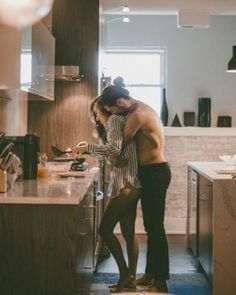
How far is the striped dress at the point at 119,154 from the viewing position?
3520 millimetres

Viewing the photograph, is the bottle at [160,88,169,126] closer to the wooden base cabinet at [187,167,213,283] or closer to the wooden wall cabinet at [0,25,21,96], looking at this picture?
the wooden base cabinet at [187,167,213,283]

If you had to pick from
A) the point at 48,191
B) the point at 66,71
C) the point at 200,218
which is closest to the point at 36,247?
the point at 48,191

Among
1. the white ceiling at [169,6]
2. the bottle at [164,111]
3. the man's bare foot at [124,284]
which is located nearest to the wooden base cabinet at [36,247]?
the man's bare foot at [124,284]

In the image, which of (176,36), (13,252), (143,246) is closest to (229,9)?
(176,36)

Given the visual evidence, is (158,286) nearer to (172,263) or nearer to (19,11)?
(172,263)

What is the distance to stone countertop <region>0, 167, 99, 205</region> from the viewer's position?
95.9 inches

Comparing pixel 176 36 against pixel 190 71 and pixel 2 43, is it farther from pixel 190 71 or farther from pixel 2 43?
pixel 2 43

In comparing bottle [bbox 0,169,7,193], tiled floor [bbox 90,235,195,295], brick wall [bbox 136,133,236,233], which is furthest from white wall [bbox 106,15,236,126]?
bottle [bbox 0,169,7,193]

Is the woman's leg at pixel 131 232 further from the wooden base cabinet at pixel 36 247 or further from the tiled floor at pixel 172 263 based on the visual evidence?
the wooden base cabinet at pixel 36 247

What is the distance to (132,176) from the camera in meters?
3.63

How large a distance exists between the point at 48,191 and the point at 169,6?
3110mm

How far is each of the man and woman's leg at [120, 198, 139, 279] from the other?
12cm

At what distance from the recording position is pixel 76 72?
4.53 m

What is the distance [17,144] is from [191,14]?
277 cm
